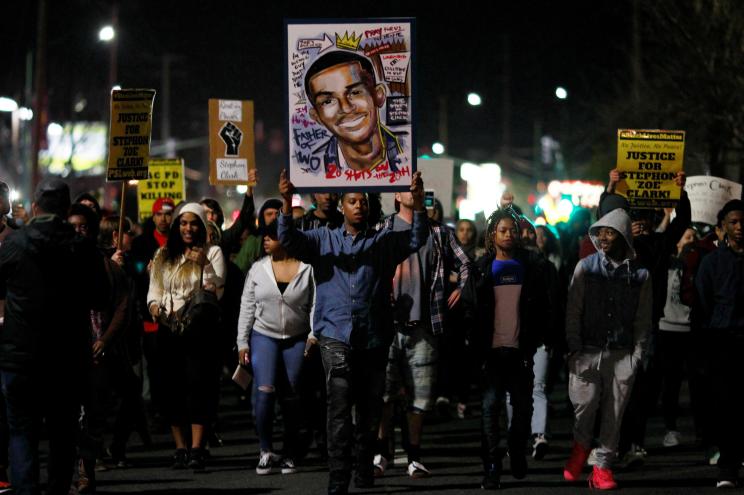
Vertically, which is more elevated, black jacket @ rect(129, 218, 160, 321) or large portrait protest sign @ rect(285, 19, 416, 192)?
large portrait protest sign @ rect(285, 19, 416, 192)

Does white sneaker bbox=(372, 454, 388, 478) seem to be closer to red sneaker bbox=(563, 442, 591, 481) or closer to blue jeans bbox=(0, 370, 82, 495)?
red sneaker bbox=(563, 442, 591, 481)

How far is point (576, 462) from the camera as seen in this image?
1076 cm

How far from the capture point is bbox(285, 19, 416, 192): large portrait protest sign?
390 inches

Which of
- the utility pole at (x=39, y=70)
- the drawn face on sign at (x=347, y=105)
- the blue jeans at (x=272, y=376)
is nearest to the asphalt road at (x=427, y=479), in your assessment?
the blue jeans at (x=272, y=376)

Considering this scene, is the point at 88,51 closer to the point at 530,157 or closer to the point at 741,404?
the point at 741,404

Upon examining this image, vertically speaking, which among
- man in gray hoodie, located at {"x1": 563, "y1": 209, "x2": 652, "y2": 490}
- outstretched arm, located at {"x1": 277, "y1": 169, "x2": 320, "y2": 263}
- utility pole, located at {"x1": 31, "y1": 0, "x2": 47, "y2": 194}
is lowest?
man in gray hoodie, located at {"x1": 563, "y1": 209, "x2": 652, "y2": 490}

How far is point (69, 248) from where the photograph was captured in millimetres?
8742

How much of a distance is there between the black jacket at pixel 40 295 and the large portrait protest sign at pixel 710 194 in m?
8.75

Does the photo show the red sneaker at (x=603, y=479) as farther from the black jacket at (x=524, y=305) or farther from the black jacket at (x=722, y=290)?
the black jacket at (x=722, y=290)

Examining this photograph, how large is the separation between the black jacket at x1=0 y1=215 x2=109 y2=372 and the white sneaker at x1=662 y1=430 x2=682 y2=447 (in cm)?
637

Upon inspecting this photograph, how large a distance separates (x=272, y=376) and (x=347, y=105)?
2540 mm

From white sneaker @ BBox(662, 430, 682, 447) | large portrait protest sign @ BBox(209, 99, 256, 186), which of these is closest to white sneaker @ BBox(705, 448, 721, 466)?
white sneaker @ BBox(662, 430, 682, 447)

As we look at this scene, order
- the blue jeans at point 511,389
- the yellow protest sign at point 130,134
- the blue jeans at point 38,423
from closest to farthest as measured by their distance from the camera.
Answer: the blue jeans at point 38,423 → the blue jeans at point 511,389 → the yellow protest sign at point 130,134

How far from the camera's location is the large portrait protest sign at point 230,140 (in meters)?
16.4
